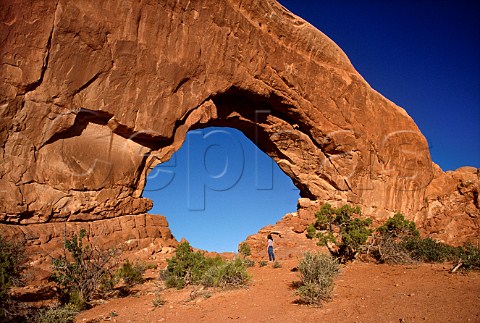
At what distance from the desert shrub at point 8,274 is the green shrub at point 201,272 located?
12.5ft

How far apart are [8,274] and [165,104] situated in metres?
9.05

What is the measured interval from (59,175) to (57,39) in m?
4.50

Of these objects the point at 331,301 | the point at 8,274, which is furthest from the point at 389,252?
the point at 8,274

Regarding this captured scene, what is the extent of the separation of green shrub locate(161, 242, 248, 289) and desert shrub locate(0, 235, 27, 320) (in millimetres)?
3815

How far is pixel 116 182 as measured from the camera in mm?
14500

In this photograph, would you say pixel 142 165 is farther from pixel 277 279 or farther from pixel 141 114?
pixel 277 279

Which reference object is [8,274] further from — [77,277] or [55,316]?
[77,277]

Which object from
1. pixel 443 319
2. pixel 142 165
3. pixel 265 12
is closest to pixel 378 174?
pixel 265 12

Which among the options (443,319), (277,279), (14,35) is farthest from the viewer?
(14,35)

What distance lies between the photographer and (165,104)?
15.2m

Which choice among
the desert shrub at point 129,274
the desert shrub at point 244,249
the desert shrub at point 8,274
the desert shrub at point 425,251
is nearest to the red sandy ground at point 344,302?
the desert shrub at point 129,274

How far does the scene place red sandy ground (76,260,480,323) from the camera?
6113mm

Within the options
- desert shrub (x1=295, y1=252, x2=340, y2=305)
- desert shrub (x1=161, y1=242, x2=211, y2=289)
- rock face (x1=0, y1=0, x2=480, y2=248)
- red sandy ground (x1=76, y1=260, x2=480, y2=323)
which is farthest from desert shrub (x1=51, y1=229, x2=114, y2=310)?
desert shrub (x1=295, y1=252, x2=340, y2=305)

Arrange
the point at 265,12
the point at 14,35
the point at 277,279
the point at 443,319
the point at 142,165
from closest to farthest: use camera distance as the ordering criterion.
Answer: the point at 443,319, the point at 277,279, the point at 14,35, the point at 142,165, the point at 265,12
